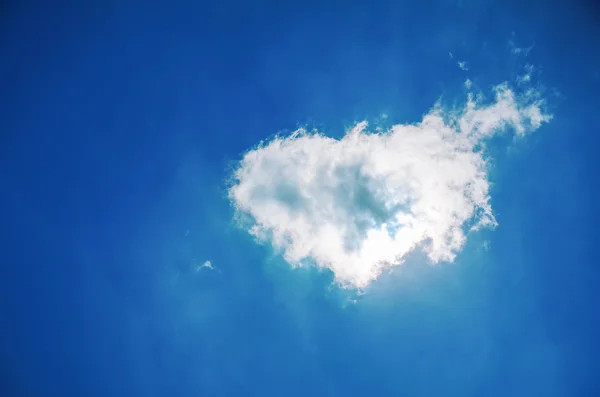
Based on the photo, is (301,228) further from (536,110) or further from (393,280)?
(536,110)

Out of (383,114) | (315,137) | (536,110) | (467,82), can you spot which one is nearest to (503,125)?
(536,110)

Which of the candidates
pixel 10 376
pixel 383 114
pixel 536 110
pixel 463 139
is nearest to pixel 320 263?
pixel 383 114

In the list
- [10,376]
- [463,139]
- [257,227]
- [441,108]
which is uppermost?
[441,108]

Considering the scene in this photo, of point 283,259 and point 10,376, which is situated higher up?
point 283,259

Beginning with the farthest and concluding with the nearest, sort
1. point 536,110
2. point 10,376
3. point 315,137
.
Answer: point 10,376
point 315,137
point 536,110

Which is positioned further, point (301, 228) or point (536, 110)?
point (301, 228)

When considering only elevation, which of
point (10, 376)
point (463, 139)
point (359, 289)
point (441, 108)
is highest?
point (441, 108)

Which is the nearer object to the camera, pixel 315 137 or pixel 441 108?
pixel 441 108

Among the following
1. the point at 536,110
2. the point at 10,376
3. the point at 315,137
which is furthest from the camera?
the point at 10,376

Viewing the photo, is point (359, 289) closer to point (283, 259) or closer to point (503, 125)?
point (283, 259)
